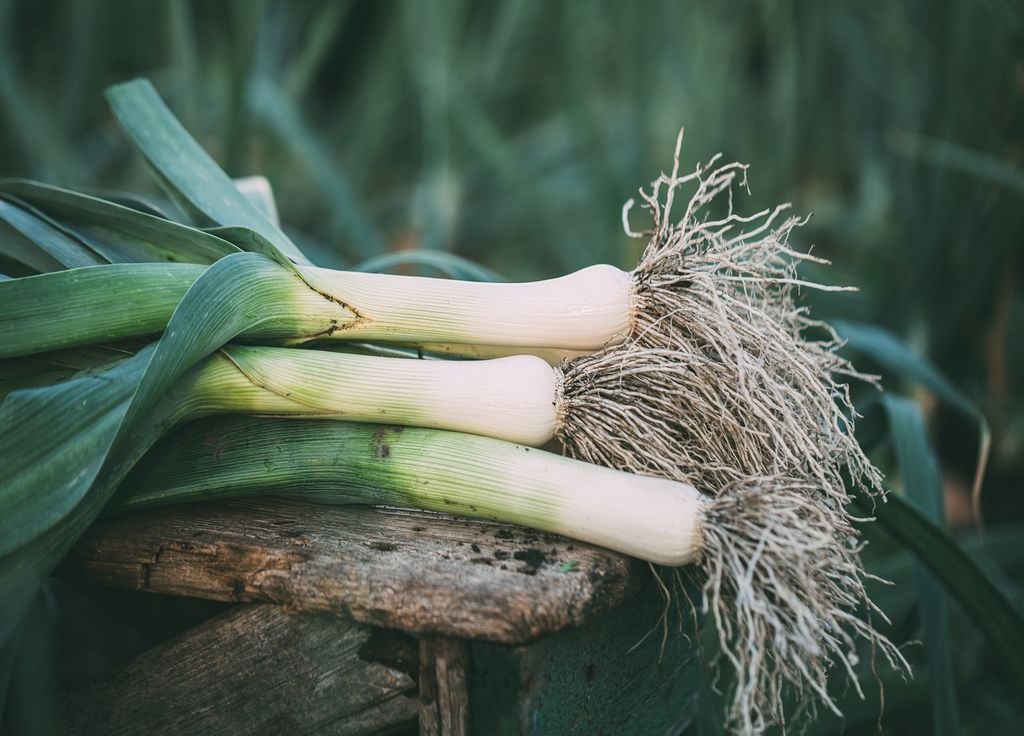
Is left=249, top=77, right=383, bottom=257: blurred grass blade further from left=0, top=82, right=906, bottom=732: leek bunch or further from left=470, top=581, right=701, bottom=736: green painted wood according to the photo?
left=470, top=581, right=701, bottom=736: green painted wood

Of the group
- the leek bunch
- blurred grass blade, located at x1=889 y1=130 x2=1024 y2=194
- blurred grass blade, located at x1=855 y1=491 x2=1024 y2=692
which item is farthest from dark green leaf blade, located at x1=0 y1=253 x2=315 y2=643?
blurred grass blade, located at x1=889 y1=130 x2=1024 y2=194

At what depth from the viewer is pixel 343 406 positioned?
76cm

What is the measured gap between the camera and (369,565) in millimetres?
678

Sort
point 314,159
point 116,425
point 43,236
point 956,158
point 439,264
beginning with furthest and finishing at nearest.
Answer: point 314,159 → point 956,158 → point 439,264 → point 43,236 → point 116,425

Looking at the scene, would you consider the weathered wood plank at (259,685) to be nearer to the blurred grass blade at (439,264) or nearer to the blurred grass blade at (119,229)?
the blurred grass blade at (119,229)

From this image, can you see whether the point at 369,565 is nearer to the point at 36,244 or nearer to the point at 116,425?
the point at 116,425

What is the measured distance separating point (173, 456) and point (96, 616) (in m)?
0.65

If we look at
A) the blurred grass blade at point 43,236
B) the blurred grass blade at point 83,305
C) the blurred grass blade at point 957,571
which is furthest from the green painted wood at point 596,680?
the blurred grass blade at point 43,236

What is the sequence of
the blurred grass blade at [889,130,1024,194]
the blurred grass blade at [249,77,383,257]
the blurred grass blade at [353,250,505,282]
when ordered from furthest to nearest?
the blurred grass blade at [249,77,383,257] < the blurred grass blade at [889,130,1024,194] < the blurred grass blade at [353,250,505,282]

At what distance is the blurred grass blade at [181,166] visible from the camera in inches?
36.3

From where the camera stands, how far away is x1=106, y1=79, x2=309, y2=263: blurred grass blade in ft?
3.03

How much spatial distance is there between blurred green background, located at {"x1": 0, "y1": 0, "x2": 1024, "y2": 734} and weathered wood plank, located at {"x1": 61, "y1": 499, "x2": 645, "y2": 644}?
1.62 ft

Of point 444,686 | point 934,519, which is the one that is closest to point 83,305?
point 444,686

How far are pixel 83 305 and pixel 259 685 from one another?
Result: 0.36m
